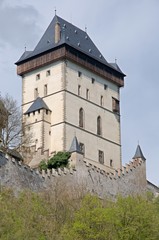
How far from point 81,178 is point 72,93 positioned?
541 inches

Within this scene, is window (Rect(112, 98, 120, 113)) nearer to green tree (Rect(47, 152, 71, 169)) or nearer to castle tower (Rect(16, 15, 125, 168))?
castle tower (Rect(16, 15, 125, 168))

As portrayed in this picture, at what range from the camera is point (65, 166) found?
4462cm

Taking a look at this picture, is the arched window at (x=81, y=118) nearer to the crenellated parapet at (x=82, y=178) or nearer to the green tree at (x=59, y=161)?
the crenellated parapet at (x=82, y=178)

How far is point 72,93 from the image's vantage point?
2179 inches

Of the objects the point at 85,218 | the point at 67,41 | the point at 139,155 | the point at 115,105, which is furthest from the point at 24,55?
the point at 85,218

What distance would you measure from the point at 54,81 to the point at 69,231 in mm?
25429

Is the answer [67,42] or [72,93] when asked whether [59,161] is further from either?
[67,42]

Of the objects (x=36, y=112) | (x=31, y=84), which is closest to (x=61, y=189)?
(x=36, y=112)

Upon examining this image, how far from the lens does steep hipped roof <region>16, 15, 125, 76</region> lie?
2221 inches

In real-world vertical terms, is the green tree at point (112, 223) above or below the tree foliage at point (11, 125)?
below

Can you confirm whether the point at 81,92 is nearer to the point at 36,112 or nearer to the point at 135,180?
the point at 36,112

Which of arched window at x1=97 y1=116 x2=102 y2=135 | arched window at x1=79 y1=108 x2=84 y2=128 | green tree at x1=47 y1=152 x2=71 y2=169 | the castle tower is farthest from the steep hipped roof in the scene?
green tree at x1=47 y1=152 x2=71 y2=169

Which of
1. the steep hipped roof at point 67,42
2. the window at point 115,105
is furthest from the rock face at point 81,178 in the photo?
the steep hipped roof at point 67,42

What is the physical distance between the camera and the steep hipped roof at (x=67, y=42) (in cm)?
5642
